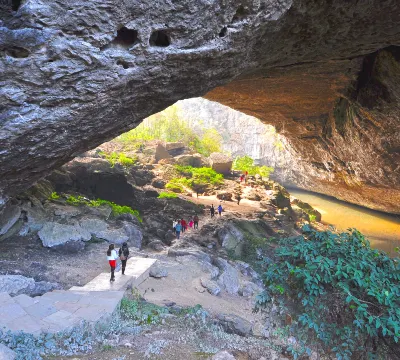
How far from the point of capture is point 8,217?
36.5ft

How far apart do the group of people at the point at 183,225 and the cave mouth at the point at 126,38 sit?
933 cm

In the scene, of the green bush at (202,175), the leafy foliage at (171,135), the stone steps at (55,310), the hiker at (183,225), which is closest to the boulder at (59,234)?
the stone steps at (55,310)

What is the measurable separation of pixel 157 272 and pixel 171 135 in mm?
36914

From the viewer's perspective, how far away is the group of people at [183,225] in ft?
48.1

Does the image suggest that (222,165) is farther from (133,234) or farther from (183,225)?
(133,234)

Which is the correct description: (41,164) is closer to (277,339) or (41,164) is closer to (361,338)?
(277,339)

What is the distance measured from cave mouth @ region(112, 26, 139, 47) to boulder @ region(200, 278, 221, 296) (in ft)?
23.2

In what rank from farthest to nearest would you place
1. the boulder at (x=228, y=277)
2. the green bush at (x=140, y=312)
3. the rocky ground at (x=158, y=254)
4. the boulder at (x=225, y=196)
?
the boulder at (x=225, y=196)
the boulder at (x=228, y=277)
the green bush at (x=140, y=312)
the rocky ground at (x=158, y=254)

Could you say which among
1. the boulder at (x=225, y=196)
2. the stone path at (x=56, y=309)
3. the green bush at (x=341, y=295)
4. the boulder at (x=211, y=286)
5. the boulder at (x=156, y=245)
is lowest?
the boulder at (x=225, y=196)

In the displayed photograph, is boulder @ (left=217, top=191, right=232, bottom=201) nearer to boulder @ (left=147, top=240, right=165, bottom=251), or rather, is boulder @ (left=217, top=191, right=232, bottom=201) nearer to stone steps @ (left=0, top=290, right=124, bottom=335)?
boulder @ (left=147, top=240, right=165, bottom=251)

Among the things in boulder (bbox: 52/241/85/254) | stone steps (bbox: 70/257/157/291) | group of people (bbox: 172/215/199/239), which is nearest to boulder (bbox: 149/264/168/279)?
stone steps (bbox: 70/257/157/291)

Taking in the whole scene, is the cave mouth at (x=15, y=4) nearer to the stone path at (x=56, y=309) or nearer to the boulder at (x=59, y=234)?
the stone path at (x=56, y=309)

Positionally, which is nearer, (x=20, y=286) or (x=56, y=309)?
(x=56, y=309)

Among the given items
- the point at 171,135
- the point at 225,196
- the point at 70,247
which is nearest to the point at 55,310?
the point at 70,247
